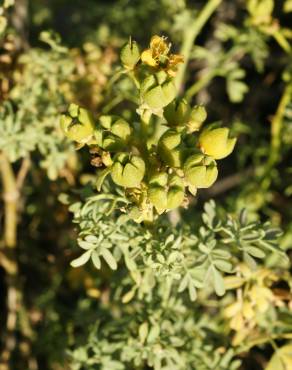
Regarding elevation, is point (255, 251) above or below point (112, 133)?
below

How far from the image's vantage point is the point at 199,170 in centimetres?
132

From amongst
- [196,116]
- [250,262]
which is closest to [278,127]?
Answer: [250,262]

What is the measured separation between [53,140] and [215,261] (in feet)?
2.75

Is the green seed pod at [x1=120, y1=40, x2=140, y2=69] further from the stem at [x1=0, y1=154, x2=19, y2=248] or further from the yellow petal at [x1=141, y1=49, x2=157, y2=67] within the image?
the stem at [x1=0, y1=154, x2=19, y2=248]

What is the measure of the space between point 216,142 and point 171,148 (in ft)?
0.39

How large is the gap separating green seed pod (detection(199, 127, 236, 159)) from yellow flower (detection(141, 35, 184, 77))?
0.19m

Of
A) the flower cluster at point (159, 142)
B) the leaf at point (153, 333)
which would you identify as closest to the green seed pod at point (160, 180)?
the flower cluster at point (159, 142)

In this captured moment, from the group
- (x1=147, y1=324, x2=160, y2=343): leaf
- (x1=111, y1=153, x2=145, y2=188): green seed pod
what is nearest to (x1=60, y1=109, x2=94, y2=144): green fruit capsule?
(x1=111, y1=153, x2=145, y2=188): green seed pod

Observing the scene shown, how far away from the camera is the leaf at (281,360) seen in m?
1.90

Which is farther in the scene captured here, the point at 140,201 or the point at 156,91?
the point at 140,201

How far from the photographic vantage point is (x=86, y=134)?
1.47 meters

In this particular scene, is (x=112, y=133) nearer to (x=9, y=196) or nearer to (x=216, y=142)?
(x=216, y=142)

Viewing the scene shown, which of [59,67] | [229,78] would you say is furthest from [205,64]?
[59,67]

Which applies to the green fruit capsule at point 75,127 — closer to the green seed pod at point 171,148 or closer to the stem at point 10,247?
the green seed pod at point 171,148
